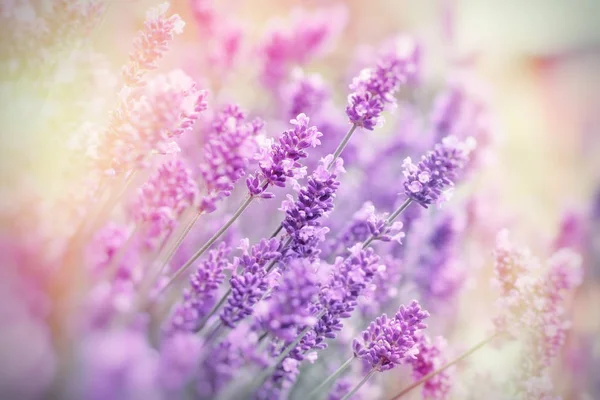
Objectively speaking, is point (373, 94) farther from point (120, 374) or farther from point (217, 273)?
point (120, 374)

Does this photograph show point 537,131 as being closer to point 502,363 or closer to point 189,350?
point 502,363

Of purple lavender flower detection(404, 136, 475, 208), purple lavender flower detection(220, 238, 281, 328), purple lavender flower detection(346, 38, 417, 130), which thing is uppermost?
purple lavender flower detection(346, 38, 417, 130)

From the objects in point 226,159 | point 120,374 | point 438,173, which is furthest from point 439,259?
point 120,374

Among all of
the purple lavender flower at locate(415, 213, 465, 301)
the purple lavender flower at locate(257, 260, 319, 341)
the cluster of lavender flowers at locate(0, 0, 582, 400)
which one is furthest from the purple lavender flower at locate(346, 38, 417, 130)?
the purple lavender flower at locate(415, 213, 465, 301)

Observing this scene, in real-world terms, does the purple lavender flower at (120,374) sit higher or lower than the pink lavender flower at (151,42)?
lower

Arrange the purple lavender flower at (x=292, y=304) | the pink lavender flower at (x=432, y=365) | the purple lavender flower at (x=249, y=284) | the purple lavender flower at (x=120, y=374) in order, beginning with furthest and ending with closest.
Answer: the pink lavender flower at (x=432, y=365)
the purple lavender flower at (x=249, y=284)
the purple lavender flower at (x=292, y=304)
the purple lavender flower at (x=120, y=374)

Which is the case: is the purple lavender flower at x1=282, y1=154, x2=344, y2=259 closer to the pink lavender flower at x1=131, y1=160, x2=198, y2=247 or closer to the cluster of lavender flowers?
the cluster of lavender flowers

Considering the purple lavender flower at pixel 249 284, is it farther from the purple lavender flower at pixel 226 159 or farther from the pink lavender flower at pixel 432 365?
the pink lavender flower at pixel 432 365

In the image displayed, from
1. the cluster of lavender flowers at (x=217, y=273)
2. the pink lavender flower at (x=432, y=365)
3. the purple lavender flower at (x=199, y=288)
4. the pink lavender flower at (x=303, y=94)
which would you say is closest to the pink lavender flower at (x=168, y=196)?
the cluster of lavender flowers at (x=217, y=273)
